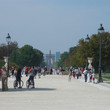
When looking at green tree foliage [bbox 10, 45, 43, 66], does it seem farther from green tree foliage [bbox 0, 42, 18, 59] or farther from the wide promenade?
the wide promenade

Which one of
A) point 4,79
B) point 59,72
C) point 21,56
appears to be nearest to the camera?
point 4,79

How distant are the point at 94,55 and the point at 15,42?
197 ft

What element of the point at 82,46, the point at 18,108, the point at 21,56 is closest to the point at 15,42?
the point at 21,56

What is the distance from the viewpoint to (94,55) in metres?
96.8

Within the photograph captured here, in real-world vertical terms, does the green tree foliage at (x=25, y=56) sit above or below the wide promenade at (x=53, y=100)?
above

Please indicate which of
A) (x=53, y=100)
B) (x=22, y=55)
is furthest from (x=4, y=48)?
(x=53, y=100)

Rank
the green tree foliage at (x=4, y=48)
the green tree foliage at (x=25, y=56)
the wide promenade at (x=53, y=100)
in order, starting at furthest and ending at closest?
the green tree foliage at (x=25, y=56), the green tree foliage at (x=4, y=48), the wide promenade at (x=53, y=100)

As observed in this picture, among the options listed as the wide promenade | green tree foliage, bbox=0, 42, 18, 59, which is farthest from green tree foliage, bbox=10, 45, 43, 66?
the wide promenade

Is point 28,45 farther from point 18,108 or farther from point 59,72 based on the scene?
point 18,108

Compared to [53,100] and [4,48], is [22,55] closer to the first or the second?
[4,48]

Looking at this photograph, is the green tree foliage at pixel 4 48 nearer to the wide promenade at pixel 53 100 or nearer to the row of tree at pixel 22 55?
the row of tree at pixel 22 55

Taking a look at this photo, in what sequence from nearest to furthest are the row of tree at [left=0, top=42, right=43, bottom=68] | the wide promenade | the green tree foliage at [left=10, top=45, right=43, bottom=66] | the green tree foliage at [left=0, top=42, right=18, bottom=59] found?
the wide promenade
the green tree foliage at [left=0, top=42, right=18, bottom=59]
the row of tree at [left=0, top=42, right=43, bottom=68]
the green tree foliage at [left=10, top=45, right=43, bottom=66]

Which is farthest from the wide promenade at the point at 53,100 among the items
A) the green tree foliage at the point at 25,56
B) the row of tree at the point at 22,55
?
the green tree foliage at the point at 25,56

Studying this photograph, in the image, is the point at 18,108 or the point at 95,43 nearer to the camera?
the point at 18,108
